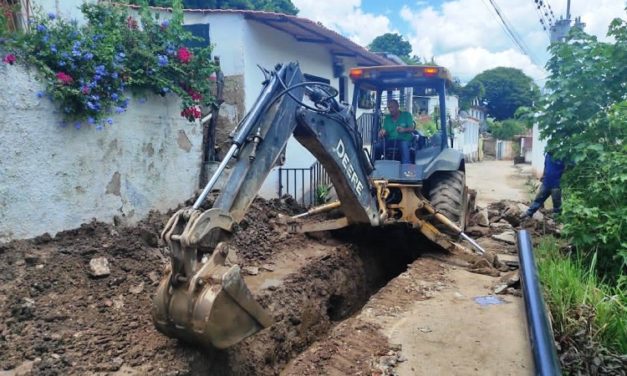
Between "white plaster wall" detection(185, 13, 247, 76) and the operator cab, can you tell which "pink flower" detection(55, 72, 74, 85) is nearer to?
the operator cab

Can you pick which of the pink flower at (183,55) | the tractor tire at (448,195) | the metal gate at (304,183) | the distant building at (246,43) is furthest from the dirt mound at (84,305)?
the metal gate at (304,183)

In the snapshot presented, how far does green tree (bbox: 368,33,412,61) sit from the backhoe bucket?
4327 centimetres

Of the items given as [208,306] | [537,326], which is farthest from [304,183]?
[208,306]

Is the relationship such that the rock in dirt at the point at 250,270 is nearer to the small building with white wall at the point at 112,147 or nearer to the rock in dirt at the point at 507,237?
the small building with white wall at the point at 112,147

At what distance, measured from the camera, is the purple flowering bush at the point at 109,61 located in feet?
14.5

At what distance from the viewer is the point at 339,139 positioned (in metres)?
4.49

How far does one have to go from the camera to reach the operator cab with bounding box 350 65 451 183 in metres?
6.12

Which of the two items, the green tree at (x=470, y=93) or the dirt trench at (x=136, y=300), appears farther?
the green tree at (x=470, y=93)

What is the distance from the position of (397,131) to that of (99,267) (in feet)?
13.6

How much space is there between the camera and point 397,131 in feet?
21.6

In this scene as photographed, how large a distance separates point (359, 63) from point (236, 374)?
31.6 ft

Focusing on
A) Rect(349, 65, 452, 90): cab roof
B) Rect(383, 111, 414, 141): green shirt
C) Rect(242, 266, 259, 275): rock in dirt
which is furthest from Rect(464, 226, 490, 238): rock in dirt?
Rect(242, 266, 259, 275): rock in dirt

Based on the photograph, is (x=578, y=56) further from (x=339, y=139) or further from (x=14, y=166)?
(x=14, y=166)

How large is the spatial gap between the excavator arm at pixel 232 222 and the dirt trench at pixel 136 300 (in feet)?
1.50
